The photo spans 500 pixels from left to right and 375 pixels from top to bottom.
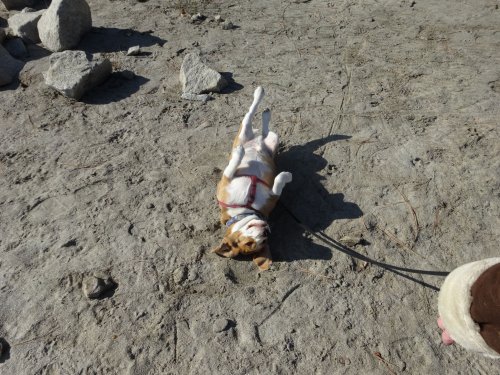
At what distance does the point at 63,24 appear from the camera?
18.8 feet

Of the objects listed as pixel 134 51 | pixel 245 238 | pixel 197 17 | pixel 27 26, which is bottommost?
pixel 245 238

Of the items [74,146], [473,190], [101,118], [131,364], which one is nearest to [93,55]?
[101,118]

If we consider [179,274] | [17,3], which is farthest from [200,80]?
[17,3]

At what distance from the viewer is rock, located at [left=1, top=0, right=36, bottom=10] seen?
21.8ft

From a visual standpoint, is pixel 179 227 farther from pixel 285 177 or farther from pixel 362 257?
pixel 362 257

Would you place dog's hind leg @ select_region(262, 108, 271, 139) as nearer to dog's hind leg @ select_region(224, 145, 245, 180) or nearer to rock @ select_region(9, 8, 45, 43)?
dog's hind leg @ select_region(224, 145, 245, 180)

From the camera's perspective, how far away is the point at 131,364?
3074mm

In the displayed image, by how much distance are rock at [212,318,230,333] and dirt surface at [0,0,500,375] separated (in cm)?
4

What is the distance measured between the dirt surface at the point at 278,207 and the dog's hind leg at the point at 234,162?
0.42 m

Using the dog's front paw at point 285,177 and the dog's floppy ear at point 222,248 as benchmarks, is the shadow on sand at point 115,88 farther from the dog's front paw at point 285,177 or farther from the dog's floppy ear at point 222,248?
the dog's floppy ear at point 222,248

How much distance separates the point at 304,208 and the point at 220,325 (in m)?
1.29

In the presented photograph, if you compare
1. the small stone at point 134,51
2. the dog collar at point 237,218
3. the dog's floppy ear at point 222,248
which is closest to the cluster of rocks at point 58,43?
the small stone at point 134,51

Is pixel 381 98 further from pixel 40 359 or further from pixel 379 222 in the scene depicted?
pixel 40 359

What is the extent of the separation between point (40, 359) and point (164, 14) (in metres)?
4.97
